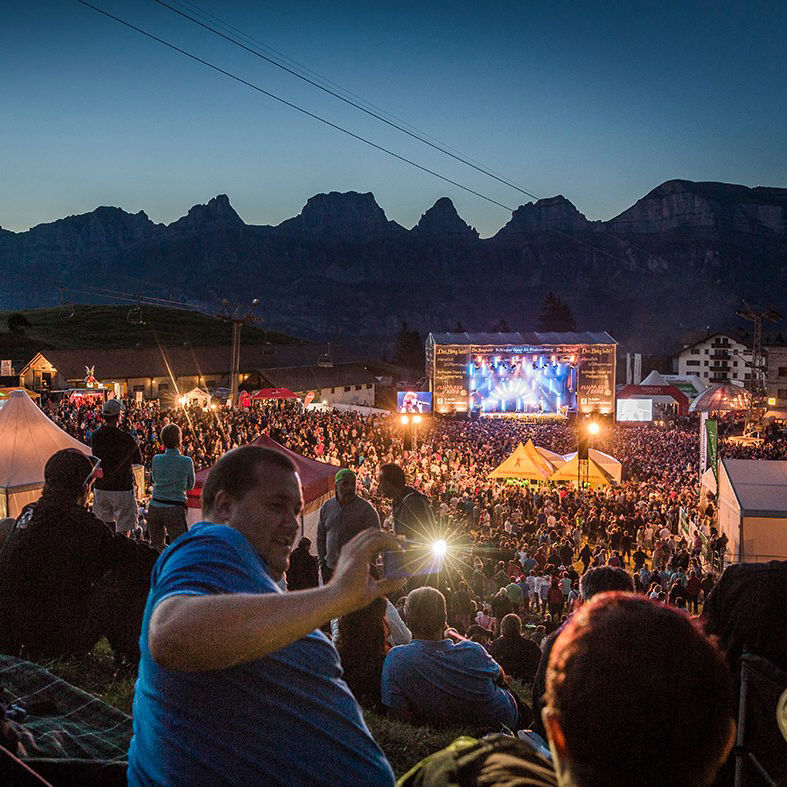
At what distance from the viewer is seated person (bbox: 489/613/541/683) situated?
19.1ft

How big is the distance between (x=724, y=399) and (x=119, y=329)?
255ft

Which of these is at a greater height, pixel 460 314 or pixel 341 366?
pixel 460 314

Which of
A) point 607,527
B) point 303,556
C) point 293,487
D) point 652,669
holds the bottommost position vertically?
point 607,527

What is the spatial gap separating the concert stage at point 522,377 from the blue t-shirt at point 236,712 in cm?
4087

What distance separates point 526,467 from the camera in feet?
68.0

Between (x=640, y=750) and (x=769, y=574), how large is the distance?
80.6 inches

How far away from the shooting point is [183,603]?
1.37m

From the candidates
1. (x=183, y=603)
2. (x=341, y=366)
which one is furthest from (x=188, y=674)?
(x=341, y=366)

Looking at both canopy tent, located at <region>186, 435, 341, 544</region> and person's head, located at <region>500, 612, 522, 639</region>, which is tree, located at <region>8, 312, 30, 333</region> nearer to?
canopy tent, located at <region>186, 435, 341, 544</region>

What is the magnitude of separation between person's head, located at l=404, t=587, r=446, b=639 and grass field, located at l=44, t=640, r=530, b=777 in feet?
1.57

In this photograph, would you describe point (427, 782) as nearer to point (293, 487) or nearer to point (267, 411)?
point (293, 487)

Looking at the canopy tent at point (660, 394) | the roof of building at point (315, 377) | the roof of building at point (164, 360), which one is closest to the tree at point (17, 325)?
the roof of building at point (164, 360)

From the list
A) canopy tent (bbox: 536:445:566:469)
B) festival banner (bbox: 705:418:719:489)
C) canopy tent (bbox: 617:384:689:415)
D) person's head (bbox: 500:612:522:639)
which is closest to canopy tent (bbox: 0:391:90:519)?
person's head (bbox: 500:612:522:639)

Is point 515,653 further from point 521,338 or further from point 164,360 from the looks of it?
point 164,360
